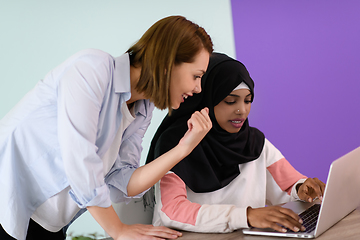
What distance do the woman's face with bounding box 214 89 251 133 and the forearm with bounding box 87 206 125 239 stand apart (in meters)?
0.62

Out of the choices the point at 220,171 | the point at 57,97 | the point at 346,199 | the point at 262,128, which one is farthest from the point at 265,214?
the point at 262,128

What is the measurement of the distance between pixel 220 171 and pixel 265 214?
42cm

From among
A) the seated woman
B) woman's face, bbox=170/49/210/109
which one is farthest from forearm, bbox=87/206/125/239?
woman's face, bbox=170/49/210/109

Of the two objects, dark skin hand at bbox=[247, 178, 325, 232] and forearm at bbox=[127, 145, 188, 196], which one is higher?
forearm at bbox=[127, 145, 188, 196]

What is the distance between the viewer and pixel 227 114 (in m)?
1.43

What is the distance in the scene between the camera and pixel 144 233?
3.32 feet

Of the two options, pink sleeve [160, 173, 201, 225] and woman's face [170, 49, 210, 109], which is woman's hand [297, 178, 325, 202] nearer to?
pink sleeve [160, 173, 201, 225]

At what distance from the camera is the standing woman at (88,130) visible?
0.88m

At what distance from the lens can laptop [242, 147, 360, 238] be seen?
3.00 ft

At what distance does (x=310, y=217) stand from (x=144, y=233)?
0.51 meters

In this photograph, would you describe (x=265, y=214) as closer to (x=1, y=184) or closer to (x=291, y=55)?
(x=1, y=184)

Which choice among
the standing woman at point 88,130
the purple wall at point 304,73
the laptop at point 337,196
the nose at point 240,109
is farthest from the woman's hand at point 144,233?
the purple wall at point 304,73

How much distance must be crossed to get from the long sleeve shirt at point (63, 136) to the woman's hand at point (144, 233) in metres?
0.11

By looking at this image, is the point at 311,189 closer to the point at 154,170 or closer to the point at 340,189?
the point at 340,189
